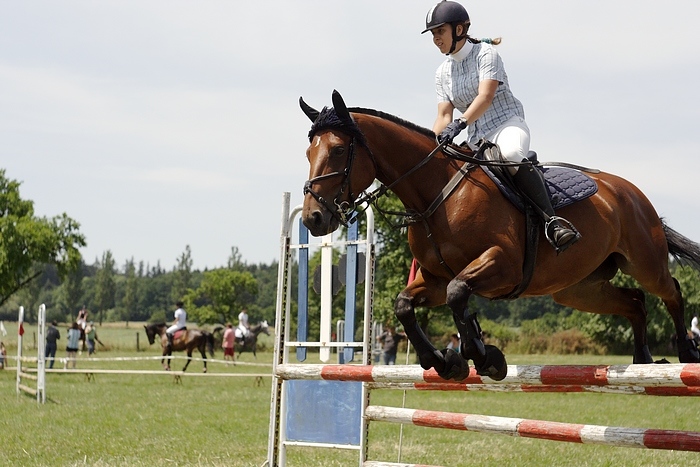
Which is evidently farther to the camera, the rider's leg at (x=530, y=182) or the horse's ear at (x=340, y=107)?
the rider's leg at (x=530, y=182)

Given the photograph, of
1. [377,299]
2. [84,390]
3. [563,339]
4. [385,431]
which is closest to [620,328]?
[563,339]

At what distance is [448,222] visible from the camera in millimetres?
5020

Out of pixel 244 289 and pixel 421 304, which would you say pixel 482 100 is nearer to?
pixel 421 304

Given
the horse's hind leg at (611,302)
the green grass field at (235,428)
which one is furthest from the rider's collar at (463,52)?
the green grass field at (235,428)

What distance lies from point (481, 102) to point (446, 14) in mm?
591

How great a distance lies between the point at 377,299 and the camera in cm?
4725

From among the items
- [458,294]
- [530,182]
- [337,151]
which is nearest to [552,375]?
[458,294]

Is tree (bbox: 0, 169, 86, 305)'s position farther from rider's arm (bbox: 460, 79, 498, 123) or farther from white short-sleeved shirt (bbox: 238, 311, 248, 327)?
rider's arm (bbox: 460, 79, 498, 123)

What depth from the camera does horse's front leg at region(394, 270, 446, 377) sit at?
5.15 m

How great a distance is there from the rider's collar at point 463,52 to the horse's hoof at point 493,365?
6.22ft

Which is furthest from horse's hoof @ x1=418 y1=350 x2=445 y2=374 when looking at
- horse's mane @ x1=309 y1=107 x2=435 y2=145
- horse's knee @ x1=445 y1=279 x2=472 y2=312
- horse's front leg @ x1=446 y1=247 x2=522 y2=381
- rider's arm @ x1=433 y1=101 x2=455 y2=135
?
rider's arm @ x1=433 y1=101 x2=455 y2=135

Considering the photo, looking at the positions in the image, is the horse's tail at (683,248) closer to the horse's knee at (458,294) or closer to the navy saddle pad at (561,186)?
the navy saddle pad at (561,186)

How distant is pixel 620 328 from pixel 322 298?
169 ft

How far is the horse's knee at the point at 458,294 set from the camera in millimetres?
4711
